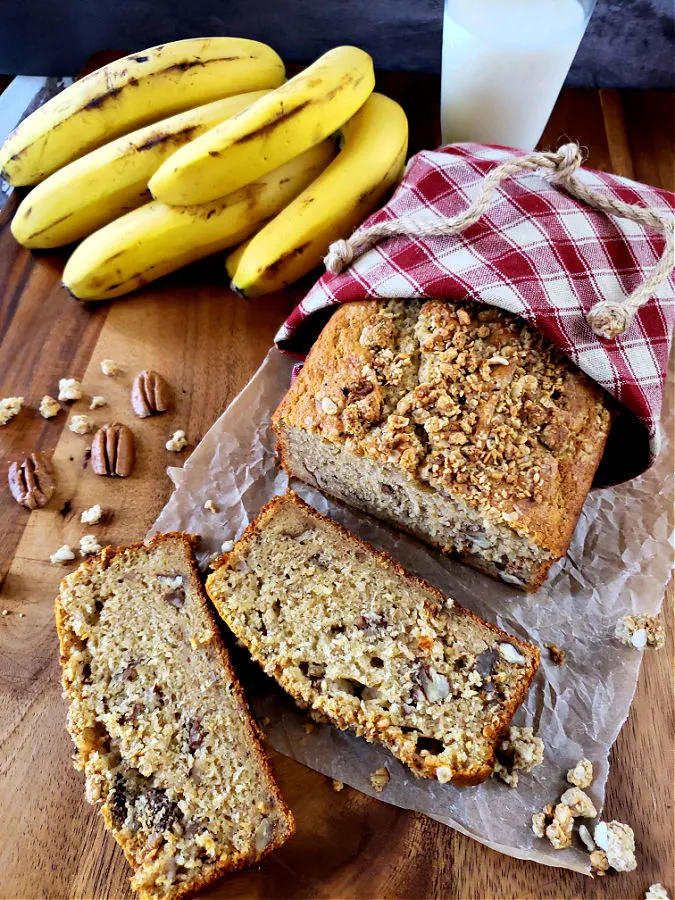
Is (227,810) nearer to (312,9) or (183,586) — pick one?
(183,586)

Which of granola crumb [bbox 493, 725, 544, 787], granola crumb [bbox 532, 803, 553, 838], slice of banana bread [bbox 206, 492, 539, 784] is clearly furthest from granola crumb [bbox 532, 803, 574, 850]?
slice of banana bread [bbox 206, 492, 539, 784]

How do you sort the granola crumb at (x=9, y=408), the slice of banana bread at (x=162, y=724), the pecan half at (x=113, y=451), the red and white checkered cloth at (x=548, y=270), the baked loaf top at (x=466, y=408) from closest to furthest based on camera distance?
the slice of banana bread at (x=162, y=724)
the baked loaf top at (x=466, y=408)
the red and white checkered cloth at (x=548, y=270)
the pecan half at (x=113, y=451)
the granola crumb at (x=9, y=408)

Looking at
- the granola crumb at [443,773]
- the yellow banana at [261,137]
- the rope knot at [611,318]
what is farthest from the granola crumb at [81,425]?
the rope knot at [611,318]

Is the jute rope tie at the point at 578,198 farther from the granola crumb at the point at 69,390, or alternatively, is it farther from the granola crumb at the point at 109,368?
the granola crumb at the point at 69,390

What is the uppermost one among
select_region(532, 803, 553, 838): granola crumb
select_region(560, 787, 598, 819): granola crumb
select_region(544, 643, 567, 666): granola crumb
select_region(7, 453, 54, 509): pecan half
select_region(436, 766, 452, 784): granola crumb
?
select_region(7, 453, 54, 509): pecan half

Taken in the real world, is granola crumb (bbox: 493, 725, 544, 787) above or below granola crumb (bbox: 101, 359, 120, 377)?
below

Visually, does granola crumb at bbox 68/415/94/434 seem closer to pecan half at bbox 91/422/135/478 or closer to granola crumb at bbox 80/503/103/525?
pecan half at bbox 91/422/135/478

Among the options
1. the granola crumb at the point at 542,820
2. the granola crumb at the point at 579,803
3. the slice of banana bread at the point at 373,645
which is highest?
the slice of banana bread at the point at 373,645
